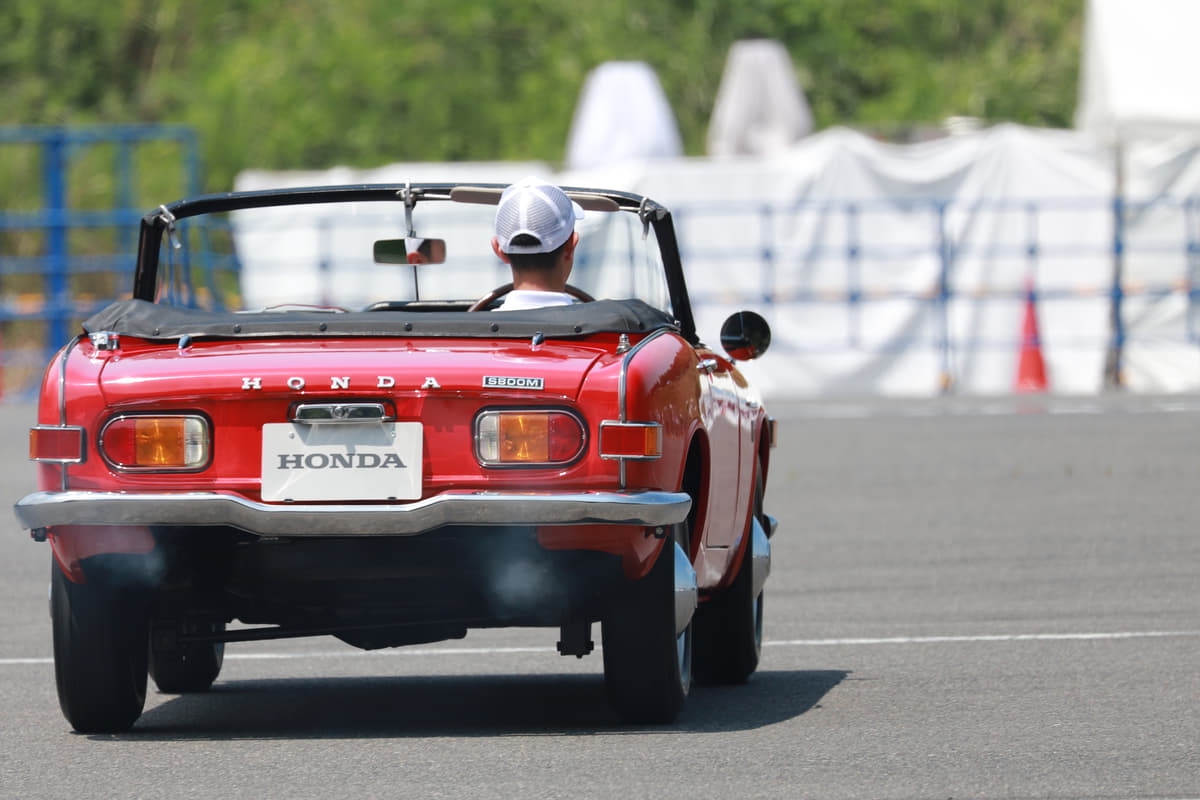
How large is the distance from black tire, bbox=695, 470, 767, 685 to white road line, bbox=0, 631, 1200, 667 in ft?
3.61

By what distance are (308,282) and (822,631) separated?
21.2 m

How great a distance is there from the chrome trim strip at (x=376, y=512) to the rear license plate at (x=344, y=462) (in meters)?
0.04

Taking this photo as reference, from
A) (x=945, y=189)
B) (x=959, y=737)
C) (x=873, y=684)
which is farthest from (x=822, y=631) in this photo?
(x=945, y=189)

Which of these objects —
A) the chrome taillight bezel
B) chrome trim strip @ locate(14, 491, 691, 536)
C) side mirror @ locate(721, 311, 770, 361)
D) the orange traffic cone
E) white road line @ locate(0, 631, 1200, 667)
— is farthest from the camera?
the orange traffic cone

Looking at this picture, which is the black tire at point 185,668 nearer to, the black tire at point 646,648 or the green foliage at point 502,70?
the black tire at point 646,648

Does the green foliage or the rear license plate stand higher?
the green foliage

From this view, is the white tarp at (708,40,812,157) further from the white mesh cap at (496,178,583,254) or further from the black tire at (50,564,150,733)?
the black tire at (50,564,150,733)

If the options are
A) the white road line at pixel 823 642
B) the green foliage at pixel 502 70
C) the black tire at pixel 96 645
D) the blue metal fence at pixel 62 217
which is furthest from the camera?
the green foliage at pixel 502 70

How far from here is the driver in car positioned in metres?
6.90

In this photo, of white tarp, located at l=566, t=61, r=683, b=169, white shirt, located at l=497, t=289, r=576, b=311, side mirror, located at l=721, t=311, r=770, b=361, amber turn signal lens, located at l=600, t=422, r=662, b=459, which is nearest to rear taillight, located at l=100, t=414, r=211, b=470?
amber turn signal lens, located at l=600, t=422, r=662, b=459

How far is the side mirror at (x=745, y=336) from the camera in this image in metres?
7.38

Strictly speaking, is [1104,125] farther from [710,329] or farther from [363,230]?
[363,230]

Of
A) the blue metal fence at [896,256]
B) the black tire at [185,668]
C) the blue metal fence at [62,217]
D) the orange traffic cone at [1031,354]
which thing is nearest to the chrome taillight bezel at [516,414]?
the black tire at [185,668]

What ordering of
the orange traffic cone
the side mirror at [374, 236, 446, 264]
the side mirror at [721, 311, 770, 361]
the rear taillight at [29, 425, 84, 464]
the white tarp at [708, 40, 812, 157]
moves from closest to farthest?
the rear taillight at [29, 425, 84, 464] < the side mirror at [374, 236, 446, 264] < the side mirror at [721, 311, 770, 361] < the orange traffic cone < the white tarp at [708, 40, 812, 157]
